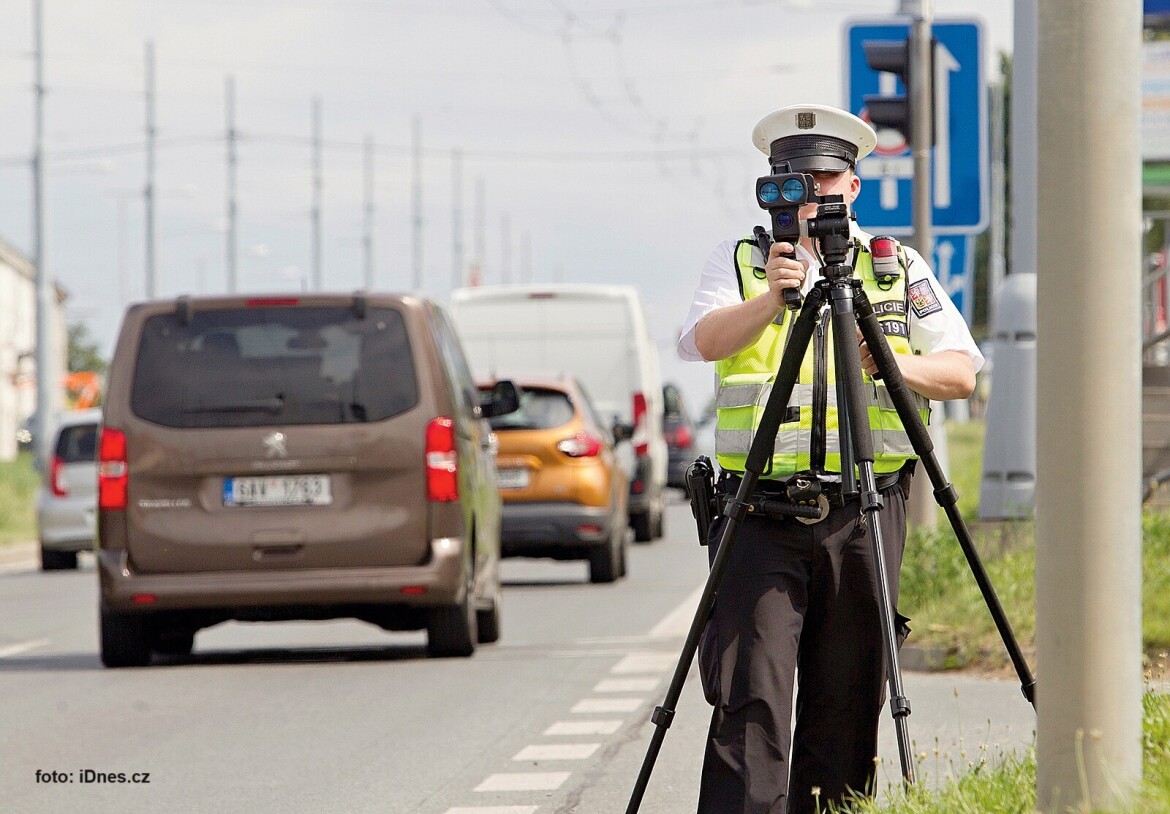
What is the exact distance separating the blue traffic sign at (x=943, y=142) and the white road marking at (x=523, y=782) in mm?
6648

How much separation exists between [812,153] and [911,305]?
49cm

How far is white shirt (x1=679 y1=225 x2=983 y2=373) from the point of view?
17.4 feet

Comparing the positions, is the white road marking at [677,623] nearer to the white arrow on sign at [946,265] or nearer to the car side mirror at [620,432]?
the white arrow on sign at [946,265]

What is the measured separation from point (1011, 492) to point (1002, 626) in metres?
9.07

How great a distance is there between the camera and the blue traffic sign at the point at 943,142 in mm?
13938

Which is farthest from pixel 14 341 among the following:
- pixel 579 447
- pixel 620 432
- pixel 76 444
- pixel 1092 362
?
pixel 1092 362

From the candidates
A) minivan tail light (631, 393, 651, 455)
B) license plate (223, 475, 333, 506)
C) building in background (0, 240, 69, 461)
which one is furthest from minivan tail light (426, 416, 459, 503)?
building in background (0, 240, 69, 461)

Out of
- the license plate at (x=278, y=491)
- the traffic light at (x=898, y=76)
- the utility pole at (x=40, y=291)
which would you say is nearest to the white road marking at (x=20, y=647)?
the license plate at (x=278, y=491)

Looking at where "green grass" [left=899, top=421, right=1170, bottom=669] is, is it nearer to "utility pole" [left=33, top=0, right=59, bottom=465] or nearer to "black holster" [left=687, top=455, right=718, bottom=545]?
"black holster" [left=687, top=455, right=718, bottom=545]

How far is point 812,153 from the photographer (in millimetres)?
5141

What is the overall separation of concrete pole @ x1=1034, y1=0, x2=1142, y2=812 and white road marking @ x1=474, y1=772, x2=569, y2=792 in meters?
3.29

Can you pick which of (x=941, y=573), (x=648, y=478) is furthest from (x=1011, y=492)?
(x=648, y=478)

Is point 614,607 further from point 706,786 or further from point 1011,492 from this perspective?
point 706,786

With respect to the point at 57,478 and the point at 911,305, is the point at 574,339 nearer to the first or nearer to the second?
the point at 57,478
